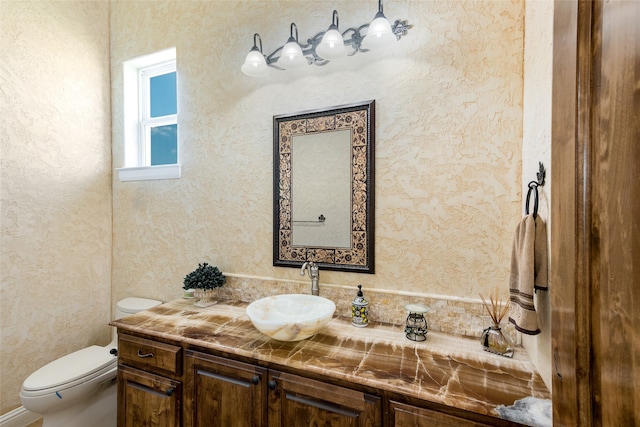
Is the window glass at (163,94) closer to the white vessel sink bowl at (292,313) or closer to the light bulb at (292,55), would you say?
the light bulb at (292,55)

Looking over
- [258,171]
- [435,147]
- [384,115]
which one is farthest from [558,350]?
[258,171]

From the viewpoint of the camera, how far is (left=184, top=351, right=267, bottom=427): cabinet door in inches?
45.1

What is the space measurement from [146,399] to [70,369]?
0.67m

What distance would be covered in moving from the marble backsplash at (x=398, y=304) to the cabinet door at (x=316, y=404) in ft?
1.76

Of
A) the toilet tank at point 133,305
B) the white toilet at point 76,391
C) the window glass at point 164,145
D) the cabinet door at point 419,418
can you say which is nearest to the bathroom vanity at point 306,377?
the cabinet door at point 419,418

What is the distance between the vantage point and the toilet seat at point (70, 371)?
1503 mm

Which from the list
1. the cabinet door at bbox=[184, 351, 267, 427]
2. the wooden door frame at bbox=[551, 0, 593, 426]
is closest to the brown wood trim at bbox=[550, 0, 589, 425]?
the wooden door frame at bbox=[551, 0, 593, 426]

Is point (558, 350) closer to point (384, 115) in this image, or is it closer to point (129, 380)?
point (384, 115)

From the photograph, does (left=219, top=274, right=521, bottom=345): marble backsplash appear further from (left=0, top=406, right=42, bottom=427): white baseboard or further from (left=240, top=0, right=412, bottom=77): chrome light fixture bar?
(left=0, top=406, right=42, bottom=427): white baseboard

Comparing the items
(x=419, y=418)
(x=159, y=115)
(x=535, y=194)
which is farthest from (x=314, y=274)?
(x=159, y=115)

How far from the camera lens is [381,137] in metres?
1.50

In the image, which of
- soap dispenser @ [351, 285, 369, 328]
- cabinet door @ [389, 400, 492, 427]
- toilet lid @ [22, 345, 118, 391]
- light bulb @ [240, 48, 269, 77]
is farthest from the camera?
light bulb @ [240, 48, 269, 77]

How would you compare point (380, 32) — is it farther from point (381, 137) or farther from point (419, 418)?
point (419, 418)

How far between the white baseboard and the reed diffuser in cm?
281
